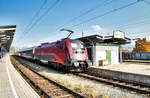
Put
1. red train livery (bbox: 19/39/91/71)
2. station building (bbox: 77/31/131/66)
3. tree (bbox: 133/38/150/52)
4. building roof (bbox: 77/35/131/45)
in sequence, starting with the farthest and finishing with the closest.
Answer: tree (bbox: 133/38/150/52), station building (bbox: 77/31/131/66), building roof (bbox: 77/35/131/45), red train livery (bbox: 19/39/91/71)

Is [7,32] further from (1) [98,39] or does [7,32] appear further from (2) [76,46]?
(1) [98,39]

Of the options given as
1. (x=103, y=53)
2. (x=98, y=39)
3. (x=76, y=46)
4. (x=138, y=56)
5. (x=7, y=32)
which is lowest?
(x=138, y=56)

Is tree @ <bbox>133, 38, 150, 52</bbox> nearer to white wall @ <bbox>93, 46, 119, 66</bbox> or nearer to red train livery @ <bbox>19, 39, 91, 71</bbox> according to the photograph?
white wall @ <bbox>93, 46, 119, 66</bbox>

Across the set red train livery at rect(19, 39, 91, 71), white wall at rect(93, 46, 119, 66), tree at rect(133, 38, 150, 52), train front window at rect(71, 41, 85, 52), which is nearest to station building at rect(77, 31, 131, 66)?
white wall at rect(93, 46, 119, 66)

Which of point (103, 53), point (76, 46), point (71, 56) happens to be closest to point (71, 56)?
point (71, 56)

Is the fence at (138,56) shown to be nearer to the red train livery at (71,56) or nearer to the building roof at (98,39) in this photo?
the building roof at (98,39)

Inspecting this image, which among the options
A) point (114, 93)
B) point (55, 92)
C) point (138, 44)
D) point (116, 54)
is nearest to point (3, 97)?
point (55, 92)

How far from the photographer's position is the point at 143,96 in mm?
7031

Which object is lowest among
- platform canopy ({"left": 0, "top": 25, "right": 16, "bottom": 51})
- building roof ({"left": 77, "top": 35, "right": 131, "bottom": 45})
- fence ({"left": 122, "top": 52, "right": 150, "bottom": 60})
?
fence ({"left": 122, "top": 52, "right": 150, "bottom": 60})

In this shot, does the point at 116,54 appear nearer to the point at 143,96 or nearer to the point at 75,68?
the point at 75,68

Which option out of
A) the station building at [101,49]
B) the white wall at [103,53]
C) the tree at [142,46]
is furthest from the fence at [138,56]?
the tree at [142,46]

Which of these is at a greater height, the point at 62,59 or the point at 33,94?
the point at 62,59

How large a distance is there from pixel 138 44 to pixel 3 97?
1801 inches

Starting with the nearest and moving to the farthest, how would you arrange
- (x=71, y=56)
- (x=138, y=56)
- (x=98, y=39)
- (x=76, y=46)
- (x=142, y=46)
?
(x=71, y=56)
(x=76, y=46)
(x=98, y=39)
(x=138, y=56)
(x=142, y=46)
